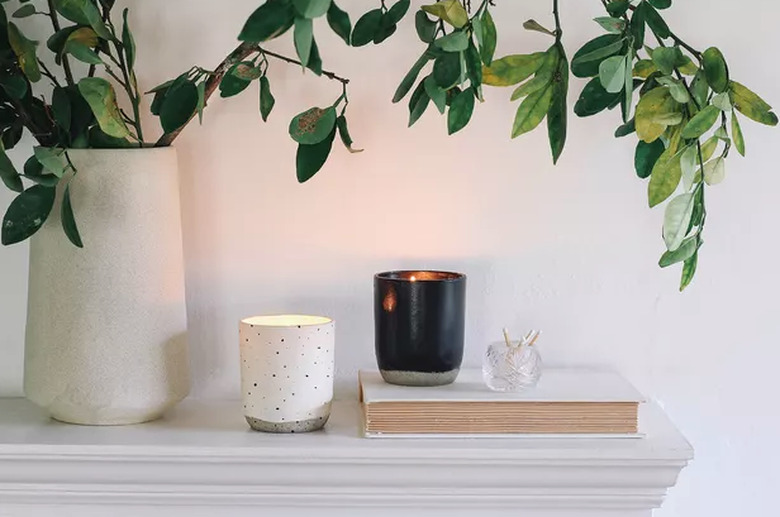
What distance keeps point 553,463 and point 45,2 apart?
25.0 inches

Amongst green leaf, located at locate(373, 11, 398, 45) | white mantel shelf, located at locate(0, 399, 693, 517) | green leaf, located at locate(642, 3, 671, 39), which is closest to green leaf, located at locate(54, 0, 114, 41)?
green leaf, located at locate(373, 11, 398, 45)

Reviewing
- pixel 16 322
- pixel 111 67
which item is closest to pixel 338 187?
pixel 111 67

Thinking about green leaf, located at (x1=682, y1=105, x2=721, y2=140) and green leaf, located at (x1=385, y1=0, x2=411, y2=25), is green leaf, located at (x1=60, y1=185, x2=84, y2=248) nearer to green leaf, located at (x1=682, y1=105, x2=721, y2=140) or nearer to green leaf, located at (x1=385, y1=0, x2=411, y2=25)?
green leaf, located at (x1=385, y1=0, x2=411, y2=25)

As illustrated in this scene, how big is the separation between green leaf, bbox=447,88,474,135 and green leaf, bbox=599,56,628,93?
0.12 metres

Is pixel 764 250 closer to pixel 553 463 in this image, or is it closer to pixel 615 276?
pixel 615 276

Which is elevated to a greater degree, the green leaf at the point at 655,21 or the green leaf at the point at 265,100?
the green leaf at the point at 655,21

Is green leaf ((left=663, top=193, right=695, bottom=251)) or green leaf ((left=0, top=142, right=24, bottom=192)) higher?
green leaf ((left=0, top=142, right=24, bottom=192))

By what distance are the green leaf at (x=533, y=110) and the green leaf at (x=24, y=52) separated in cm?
41

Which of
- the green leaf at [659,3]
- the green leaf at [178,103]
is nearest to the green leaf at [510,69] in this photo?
the green leaf at [659,3]

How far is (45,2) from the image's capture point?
1.02 meters

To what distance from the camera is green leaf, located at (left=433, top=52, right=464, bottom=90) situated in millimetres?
758

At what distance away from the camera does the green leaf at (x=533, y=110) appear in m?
0.84

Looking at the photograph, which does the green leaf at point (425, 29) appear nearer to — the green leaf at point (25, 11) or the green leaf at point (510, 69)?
the green leaf at point (510, 69)

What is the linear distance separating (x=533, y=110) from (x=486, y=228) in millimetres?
225
